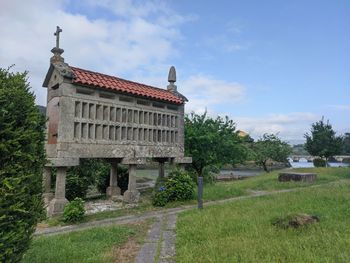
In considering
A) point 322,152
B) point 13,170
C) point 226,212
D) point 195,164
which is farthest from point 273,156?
point 13,170

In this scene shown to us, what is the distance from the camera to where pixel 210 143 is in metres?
→ 17.2

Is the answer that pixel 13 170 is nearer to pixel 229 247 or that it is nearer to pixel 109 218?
pixel 229 247

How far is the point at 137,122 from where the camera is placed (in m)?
11.6

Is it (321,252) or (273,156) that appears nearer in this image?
(321,252)

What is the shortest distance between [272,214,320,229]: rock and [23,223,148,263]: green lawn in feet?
9.80

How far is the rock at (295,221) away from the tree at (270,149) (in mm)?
27975

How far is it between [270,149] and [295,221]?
2961 centimetres

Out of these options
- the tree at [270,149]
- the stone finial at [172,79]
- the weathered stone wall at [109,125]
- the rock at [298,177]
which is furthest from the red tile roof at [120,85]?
the tree at [270,149]

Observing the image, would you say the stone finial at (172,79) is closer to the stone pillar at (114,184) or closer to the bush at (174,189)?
the bush at (174,189)

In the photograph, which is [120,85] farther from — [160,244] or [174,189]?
[160,244]

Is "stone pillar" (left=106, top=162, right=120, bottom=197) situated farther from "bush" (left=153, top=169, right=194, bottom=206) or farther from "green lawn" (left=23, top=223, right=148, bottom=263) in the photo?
"green lawn" (left=23, top=223, right=148, bottom=263)

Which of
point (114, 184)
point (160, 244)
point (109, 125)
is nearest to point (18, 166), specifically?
point (160, 244)

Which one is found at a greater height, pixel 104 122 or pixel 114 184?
pixel 104 122

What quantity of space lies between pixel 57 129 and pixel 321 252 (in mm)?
7722
